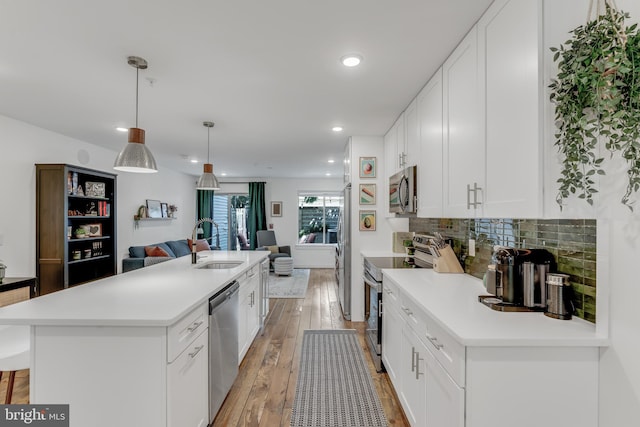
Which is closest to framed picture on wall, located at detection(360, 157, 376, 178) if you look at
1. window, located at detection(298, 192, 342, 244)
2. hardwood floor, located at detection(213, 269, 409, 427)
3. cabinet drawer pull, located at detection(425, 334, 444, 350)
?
hardwood floor, located at detection(213, 269, 409, 427)

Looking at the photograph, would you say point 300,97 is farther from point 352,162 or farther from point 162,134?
point 162,134

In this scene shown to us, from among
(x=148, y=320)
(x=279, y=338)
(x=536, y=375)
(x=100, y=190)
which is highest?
(x=100, y=190)

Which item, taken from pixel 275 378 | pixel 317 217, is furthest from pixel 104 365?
pixel 317 217

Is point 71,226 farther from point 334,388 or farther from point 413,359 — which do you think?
point 413,359

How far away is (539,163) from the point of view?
1222 mm

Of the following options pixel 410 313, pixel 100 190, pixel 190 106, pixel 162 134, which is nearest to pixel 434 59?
pixel 410 313

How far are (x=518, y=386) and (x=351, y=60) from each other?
6.58 feet

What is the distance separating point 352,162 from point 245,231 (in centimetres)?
530

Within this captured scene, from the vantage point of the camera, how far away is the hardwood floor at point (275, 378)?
2150 mm

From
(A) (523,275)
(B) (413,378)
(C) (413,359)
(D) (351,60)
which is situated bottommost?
(B) (413,378)

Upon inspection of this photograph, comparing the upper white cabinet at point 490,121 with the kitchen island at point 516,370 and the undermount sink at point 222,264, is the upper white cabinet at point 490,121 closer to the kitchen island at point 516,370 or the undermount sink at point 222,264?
the kitchen island at point 516,370

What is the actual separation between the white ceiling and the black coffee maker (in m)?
1.29

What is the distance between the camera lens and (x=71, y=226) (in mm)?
4172

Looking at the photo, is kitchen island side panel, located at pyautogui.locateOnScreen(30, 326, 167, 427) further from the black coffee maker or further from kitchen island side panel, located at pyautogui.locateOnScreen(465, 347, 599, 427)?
the black coffee maker
